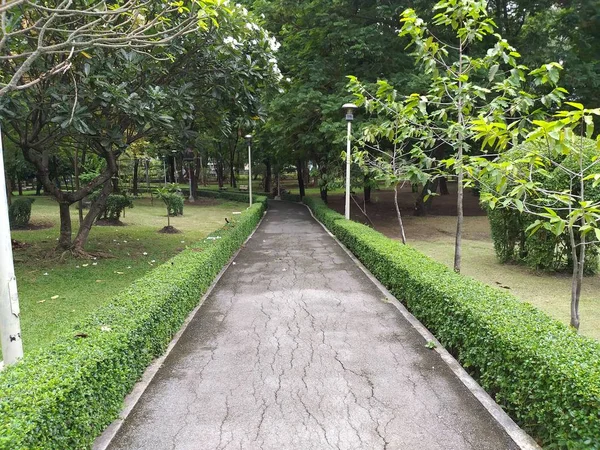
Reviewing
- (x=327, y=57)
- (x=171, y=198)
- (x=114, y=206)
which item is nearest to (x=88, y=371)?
(x=114, y=206)

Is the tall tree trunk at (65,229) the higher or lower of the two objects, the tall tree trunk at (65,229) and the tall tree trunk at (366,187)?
the lower

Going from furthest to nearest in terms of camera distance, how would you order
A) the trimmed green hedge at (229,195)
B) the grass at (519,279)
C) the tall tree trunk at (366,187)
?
the trimmed green hedge at (229,195)
the tall tree trunk at (366,187)
the grass at (519,279)

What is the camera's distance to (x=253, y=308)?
6.49 metres

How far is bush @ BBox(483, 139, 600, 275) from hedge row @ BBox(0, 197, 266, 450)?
19.9ft

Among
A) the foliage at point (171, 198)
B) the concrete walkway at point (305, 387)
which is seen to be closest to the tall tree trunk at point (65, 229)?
the concrete walkway at point (305, 387)

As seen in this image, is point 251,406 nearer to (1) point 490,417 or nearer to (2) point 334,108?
(1) point 490,417

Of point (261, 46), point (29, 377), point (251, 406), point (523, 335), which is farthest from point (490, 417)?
point (261, 46)

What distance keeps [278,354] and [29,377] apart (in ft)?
8.33

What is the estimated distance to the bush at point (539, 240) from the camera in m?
7.79

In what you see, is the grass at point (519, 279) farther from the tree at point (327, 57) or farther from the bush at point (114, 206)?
the bush at point (114, 206)

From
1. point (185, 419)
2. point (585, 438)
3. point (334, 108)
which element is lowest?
point (185, 419)

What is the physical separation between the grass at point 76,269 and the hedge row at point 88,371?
77 centimetres

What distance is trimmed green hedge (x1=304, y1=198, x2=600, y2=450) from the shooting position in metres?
2.75

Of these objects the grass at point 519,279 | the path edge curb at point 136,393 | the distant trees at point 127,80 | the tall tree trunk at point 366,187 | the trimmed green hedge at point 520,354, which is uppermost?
the distant trees at point 127,80
